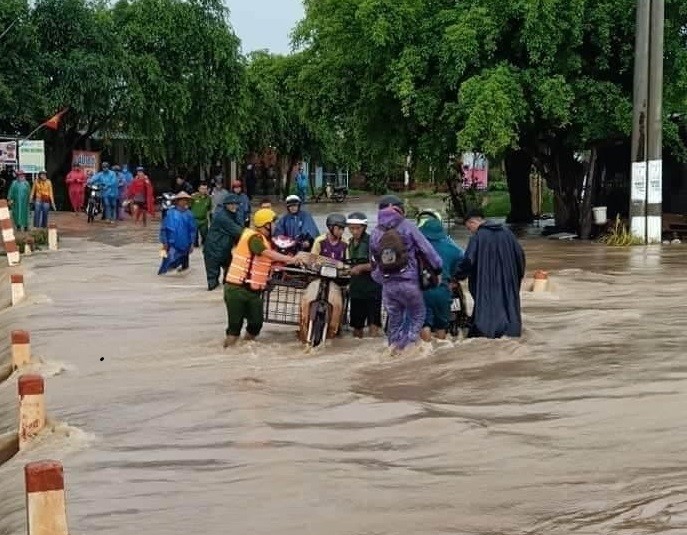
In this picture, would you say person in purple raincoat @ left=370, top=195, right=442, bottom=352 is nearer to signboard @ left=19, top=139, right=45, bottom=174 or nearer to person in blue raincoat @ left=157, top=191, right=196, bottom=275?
person in blue raincoat @ left=157, top=191, right=196, bottom=275

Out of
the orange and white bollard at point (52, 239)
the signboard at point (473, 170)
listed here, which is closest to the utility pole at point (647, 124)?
the signboard at point (473, 170)

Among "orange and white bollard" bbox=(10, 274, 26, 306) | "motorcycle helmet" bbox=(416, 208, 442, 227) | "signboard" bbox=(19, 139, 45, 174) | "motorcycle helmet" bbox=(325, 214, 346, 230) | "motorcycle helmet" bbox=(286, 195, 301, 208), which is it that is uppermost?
"signboard" bbox=(19, 139, 45, 174)

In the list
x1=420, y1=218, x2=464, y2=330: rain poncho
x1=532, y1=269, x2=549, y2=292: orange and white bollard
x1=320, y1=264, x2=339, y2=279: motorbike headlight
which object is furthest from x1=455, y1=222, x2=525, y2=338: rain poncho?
x1=532, y1=269, x2=549, y2=292: orange and white bollard

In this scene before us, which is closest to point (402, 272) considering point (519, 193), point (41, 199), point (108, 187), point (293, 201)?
point (293, 201)

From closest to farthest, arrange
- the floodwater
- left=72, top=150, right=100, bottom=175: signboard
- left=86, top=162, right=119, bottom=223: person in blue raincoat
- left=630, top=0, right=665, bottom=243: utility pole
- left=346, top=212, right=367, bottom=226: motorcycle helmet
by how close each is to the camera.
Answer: the floodwater
left=346, top=212, right=367, bottom=226: motorcycle helmet
left=630, top=0, right=665, bottom=243: utility pole
left=86, top=162, right=119, bottom=223: person in blue raincoat
left=72, top=150, right=100, bottom=175: signboard

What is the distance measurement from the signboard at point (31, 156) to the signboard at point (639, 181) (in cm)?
1372

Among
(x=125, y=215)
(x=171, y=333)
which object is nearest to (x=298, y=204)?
(x=171, y=333)

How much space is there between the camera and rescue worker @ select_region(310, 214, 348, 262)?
35.8ft

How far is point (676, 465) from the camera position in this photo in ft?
20.6

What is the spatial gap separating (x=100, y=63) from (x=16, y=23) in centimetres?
240

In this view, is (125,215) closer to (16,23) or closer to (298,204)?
(16,23)

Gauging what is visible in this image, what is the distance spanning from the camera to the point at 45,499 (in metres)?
4.90

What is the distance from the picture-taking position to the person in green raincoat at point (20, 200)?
24.8 m

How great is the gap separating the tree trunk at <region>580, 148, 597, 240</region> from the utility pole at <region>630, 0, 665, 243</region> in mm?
2010
